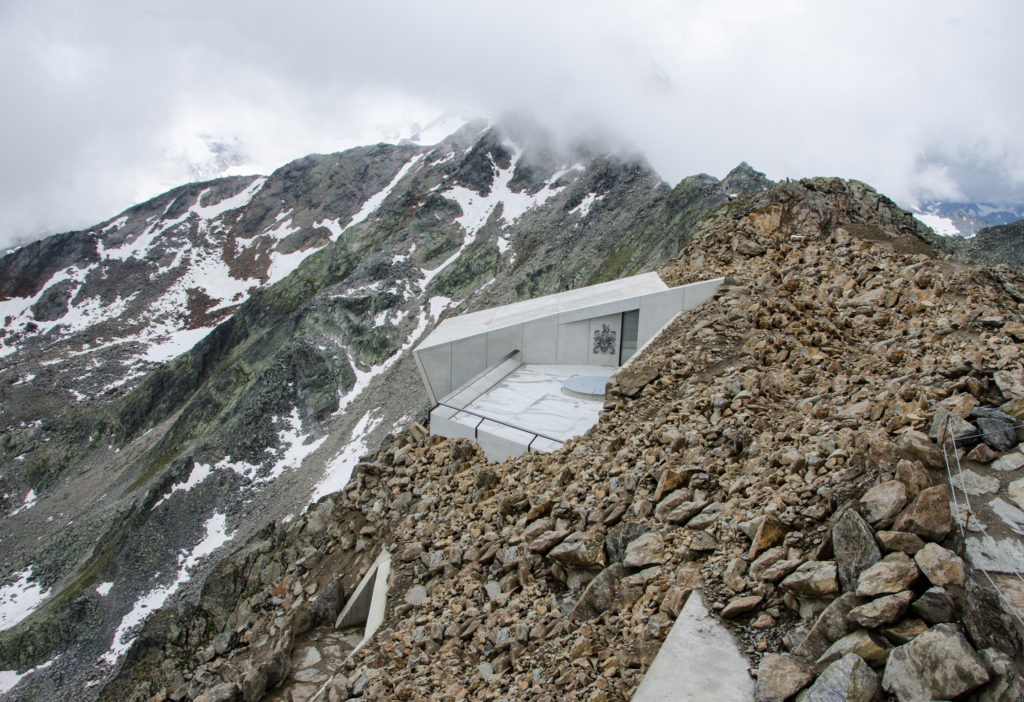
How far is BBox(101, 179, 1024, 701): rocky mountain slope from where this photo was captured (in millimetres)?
3590

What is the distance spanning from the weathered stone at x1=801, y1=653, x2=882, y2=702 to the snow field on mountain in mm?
34279

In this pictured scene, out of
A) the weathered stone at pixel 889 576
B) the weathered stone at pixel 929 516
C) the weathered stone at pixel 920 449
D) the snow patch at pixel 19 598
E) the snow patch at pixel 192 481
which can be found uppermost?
the weathered stone at pixel 920 449

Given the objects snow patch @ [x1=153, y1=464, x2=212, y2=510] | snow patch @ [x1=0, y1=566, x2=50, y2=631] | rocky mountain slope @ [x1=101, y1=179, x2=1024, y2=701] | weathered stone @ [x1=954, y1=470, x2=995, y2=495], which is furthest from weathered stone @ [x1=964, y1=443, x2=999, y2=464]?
snow patch @ [x1=0, y1=566, x2=50, y2=631]

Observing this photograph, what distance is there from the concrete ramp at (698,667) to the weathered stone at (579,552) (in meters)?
1.61

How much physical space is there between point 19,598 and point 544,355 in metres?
46.0

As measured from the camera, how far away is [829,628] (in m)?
3.68

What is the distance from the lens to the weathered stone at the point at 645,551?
5320mm

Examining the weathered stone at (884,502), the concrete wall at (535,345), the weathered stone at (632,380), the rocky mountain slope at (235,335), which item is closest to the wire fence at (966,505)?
the weathered stone at (884,502)

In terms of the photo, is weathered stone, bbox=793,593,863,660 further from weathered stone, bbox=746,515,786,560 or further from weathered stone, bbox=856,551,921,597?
weathered stone, bbox=746,515,786,560

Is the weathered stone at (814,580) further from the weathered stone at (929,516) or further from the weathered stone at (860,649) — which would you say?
the weathered stone at (929,516)

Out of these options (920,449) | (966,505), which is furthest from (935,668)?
(920,449)

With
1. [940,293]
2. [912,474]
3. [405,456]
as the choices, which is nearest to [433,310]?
[405,456]

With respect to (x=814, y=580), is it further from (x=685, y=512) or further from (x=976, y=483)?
(x=685, y=512)

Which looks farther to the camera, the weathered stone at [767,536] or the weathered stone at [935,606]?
the weathered stone at [767,536]
